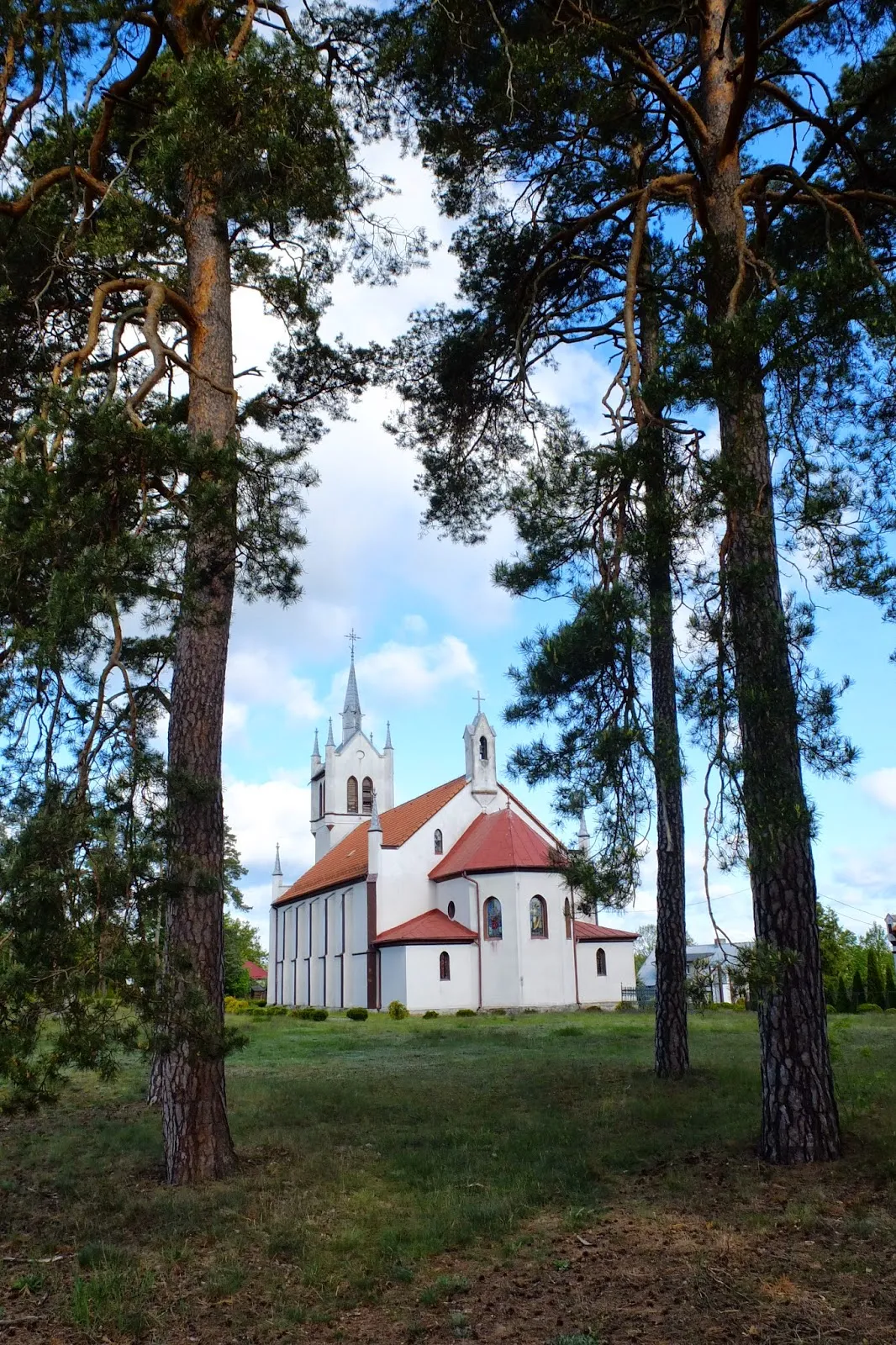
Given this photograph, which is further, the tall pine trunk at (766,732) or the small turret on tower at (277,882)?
the small turret on tower at (277,882)

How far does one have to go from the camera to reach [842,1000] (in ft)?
96.9

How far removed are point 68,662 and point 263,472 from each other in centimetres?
346

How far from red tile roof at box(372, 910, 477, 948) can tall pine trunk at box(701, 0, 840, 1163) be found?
1116 inches

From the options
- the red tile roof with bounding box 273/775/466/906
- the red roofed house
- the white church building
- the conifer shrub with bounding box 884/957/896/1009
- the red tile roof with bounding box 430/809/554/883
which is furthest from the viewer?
the red roofed house

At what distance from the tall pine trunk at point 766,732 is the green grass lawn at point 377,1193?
1.82ft

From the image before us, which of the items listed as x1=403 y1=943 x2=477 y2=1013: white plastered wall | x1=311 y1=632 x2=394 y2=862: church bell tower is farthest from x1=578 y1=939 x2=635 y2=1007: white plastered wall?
x1=311 y1=632 x2=394 y2=862: church bell tower

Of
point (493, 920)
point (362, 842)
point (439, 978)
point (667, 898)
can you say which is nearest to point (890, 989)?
point (493, 920)

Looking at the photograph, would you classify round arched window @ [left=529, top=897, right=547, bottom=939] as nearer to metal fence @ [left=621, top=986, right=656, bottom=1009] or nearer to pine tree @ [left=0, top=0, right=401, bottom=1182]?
metal fence @ [left=621, top=986, right=656, bottom=1009]

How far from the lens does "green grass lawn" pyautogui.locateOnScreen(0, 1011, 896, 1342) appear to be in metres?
5.55

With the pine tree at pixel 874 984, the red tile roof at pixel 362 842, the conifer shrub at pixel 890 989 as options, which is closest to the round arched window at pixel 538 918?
the red tile roof at pixel 362 842

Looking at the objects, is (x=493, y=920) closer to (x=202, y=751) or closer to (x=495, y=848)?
(x=495, y=848)

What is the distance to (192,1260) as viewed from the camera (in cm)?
607

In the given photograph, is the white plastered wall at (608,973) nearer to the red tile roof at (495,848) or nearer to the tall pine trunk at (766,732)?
the red tile roof at (495,848)

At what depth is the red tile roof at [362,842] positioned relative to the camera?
3972 cm
